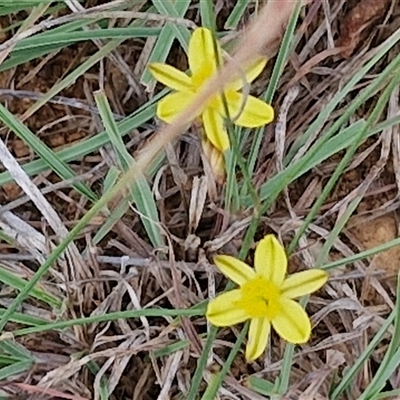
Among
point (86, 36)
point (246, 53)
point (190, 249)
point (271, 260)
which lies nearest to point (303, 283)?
point (271, 260)

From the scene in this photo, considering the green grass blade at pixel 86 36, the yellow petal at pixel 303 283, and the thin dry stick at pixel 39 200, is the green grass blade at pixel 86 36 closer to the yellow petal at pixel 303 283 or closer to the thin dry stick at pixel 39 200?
the thin dry stick at pixel 39 200

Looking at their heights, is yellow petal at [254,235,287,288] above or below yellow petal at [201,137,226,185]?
below

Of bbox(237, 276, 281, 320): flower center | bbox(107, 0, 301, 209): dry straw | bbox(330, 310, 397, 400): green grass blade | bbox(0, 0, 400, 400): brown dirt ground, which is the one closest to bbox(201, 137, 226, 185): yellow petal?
bbox(0, 0, 400, 400): brown dirt ground

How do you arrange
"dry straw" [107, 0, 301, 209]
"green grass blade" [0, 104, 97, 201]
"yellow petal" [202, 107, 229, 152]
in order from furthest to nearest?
1. "green grass blade" [0, 104, 97, 201]
2. "yellow petal" [202, 107, 229, 152]
3. "dry straw" [107, 0, 301, 209]

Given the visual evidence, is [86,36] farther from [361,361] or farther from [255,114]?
[361,361]

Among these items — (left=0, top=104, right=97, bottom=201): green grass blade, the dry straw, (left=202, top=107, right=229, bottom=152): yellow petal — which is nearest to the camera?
the dry straw

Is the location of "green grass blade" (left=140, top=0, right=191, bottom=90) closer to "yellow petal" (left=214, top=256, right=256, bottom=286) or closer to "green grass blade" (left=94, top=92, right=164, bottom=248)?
"green grass blade" (left=94, top=92, right=164, bottom=248)
